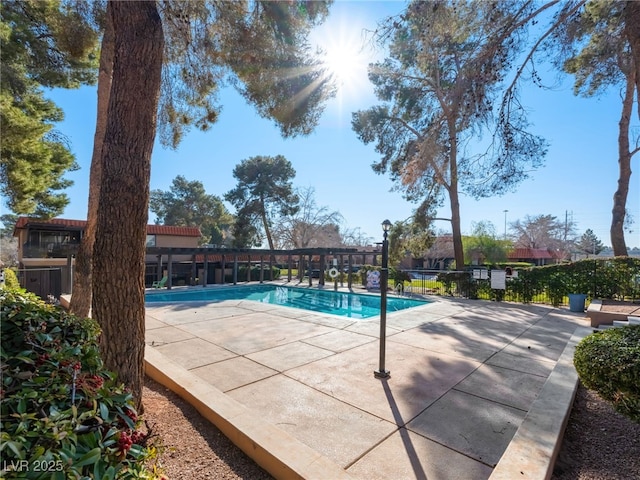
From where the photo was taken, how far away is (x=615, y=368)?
2.58 metres

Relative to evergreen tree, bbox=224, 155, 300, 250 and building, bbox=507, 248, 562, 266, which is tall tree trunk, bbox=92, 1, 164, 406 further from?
building, bbox=507, 248, 562, 266

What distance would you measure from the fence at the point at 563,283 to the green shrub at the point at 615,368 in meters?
8.01

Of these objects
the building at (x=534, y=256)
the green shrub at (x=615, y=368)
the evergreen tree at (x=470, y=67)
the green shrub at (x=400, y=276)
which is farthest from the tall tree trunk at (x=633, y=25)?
the building at (x=534, y=256)

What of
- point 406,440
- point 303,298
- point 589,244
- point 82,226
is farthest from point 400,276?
point 589,244

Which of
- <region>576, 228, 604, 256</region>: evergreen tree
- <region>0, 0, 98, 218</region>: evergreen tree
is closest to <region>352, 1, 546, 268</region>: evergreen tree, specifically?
<region>0, 0, 98, 218</region>: evergreen tree

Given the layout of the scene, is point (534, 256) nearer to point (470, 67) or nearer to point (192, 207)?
point (470, 67)

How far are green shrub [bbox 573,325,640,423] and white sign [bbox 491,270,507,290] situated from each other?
7.61 m

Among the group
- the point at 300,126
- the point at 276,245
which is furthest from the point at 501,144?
the point at 276,245

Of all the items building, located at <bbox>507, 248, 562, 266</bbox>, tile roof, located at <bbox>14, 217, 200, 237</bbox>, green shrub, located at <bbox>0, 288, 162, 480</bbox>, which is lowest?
green shrub, located at <bbox>0, 288, 162, 480</bbox>

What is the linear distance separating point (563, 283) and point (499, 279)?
6.02ft

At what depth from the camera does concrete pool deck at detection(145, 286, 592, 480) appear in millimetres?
2326

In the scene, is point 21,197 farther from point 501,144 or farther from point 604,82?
point 604,82

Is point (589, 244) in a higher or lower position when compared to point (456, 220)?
higher

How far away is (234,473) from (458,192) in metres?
14.8
